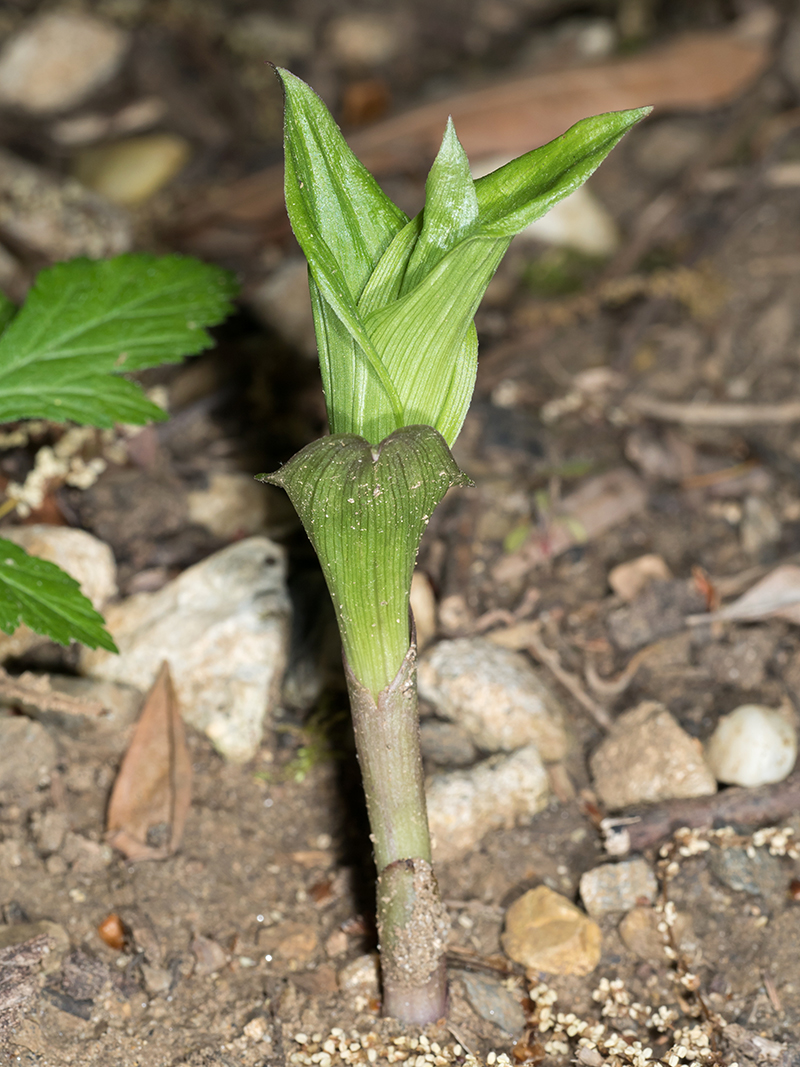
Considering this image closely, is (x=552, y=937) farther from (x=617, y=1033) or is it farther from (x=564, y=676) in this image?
(x=564, y=676)

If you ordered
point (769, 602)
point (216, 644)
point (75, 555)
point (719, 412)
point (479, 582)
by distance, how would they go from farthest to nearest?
point (719, 412) → point (479, 582) → point (769, 602) → point (75, 555) → point (216, 644)

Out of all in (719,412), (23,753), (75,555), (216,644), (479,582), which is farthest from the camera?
(719,412)

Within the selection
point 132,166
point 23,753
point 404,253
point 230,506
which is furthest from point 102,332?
point 132,166

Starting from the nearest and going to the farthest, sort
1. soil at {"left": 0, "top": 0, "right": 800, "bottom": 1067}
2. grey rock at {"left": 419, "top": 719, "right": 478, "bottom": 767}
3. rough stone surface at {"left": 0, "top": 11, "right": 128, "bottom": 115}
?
soil at {"left": 0, "top": 0, "right": 800, "bottom": 1067}, grey rock at {"left": 419, "top": 719, "right": 478, "bottom": 767}, rough stone surface at {"left": 0, "top": 11, "right": 128, "bottom": 115}

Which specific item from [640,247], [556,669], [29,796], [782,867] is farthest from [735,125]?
[29,796]

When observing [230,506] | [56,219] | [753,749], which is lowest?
[753,749]

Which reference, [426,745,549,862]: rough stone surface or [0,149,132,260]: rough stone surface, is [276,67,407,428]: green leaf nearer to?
[426,745,549,862]: rough stone surface

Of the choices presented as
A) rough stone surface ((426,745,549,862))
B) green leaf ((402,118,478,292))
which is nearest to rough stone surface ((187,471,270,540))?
rough stone surface ((426,745,549,862))
